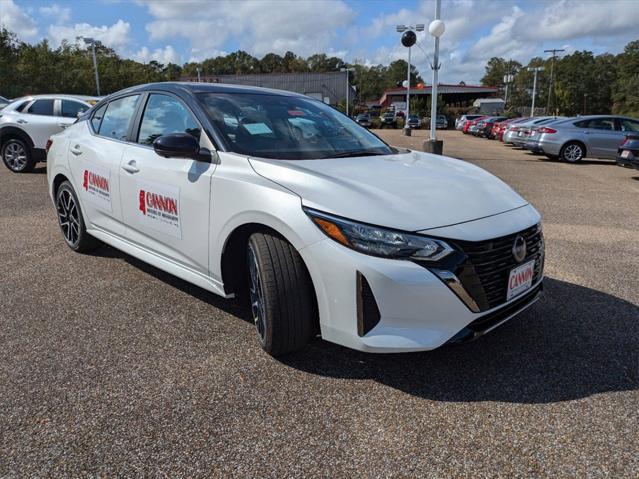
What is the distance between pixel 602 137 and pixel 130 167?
48.8ft

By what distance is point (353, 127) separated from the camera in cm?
407

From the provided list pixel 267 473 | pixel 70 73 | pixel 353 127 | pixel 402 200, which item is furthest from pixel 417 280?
pixel 70 73

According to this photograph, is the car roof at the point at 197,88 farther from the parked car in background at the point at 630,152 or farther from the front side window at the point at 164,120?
the parked car in background at the point at 630,152

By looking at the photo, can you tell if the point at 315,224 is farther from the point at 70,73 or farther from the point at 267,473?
the point at 70,73

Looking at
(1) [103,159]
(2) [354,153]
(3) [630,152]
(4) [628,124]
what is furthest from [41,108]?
(4) [628,124]

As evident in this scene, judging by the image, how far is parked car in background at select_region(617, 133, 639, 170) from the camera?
10.6 m

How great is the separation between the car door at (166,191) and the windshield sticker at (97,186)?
27 cm

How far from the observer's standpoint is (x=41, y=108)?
10383mm

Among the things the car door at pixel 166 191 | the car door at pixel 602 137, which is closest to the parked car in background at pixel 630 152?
the car door at pixel 602 137

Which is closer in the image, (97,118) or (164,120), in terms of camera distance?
(164,120)

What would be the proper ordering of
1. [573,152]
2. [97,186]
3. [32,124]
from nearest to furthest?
1. [97,186]
2. [32,124]
3. [573,152]

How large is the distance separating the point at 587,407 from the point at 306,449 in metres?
1.43

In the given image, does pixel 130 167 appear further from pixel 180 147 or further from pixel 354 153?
pixel 354 153

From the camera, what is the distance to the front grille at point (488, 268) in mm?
2486
